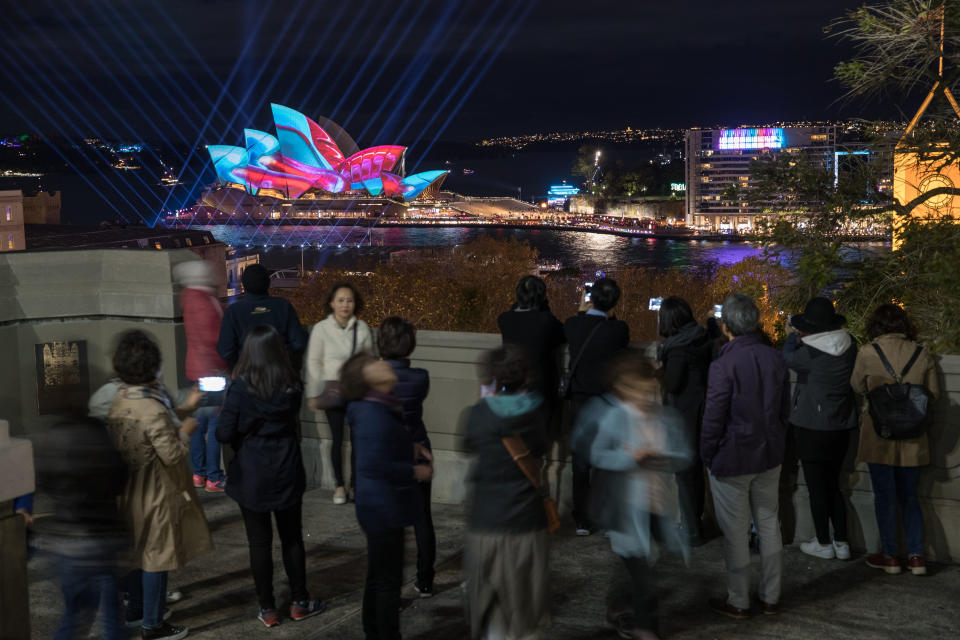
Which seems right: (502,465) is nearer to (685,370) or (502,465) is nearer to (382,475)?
(382,475)

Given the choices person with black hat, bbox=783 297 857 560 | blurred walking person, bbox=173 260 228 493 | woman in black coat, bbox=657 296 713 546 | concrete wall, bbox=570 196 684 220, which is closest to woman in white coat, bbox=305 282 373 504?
blurred walking person, bbox=173 260 228 493

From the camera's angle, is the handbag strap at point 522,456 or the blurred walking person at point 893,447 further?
the blurred walking person at point 893,447

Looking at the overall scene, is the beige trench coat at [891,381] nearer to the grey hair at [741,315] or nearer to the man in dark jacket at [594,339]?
the grey hair at [741,315]

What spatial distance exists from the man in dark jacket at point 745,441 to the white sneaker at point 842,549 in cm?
94

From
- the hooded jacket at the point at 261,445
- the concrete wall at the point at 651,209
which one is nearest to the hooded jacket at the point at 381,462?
the hooded jacket at the point at 261,445

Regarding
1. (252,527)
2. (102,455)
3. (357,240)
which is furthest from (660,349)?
(357,240)

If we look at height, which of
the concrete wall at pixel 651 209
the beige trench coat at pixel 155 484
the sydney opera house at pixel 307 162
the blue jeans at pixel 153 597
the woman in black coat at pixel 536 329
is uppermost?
the sydney opera house at pixel 307 162

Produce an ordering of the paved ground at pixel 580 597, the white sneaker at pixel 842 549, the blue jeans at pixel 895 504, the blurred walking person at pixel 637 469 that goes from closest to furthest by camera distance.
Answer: the blurred walking person at pixel 637 469 < the paved ground at pixel 580 597 < the blue jeans at pixel 895 504 < the white sneaker at pixel 842 549

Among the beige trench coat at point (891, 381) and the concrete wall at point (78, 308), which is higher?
the concrete wall at point (78, 308)

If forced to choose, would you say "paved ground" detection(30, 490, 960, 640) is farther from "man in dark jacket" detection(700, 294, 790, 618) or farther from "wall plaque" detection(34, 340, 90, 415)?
"wall plaque" detection(34, 340, 90, 415)

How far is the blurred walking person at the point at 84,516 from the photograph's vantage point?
12.4 feet

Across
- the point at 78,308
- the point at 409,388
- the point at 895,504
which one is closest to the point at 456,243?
the point at 78,308

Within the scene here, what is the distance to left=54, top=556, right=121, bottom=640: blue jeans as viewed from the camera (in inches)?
153

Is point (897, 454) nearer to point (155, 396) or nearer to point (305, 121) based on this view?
point (155, 396)
